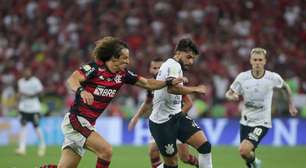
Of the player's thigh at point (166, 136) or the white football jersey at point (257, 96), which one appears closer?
the player's thigh at point (166, 136)

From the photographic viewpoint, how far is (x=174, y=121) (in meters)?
12.4

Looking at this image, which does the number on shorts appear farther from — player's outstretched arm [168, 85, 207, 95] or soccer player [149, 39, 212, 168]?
player's outstretched arm [168, 85, 207, 95]

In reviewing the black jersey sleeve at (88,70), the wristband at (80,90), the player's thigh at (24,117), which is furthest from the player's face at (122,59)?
the player's thigh at (24,117)

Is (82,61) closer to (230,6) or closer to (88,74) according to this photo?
(230,6)

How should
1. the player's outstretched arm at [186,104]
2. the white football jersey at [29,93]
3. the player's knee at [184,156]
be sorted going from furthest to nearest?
1. the white football jersey at [29,93]
2. the player's outstretched arm at [186,104]
3. the player's knee at [184,156]

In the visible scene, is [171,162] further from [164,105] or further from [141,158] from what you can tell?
[141,158]

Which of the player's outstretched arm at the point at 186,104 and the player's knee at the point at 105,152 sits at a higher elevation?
the player's outstretched arm at the point at 186,104

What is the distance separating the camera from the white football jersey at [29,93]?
2244cm

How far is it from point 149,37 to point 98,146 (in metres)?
19.4

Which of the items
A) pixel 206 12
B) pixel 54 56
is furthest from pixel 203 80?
pixel 54 56

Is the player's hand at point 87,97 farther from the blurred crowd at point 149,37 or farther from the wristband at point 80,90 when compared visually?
the blurred crowd at point 149,37

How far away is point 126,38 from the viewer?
30.4 metres

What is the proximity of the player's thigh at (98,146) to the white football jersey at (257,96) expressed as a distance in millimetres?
4013

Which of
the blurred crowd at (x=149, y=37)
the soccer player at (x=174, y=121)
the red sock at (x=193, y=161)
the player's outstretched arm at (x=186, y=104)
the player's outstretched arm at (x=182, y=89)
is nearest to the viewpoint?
the player's outstretched arm at (x=182, y=89)
